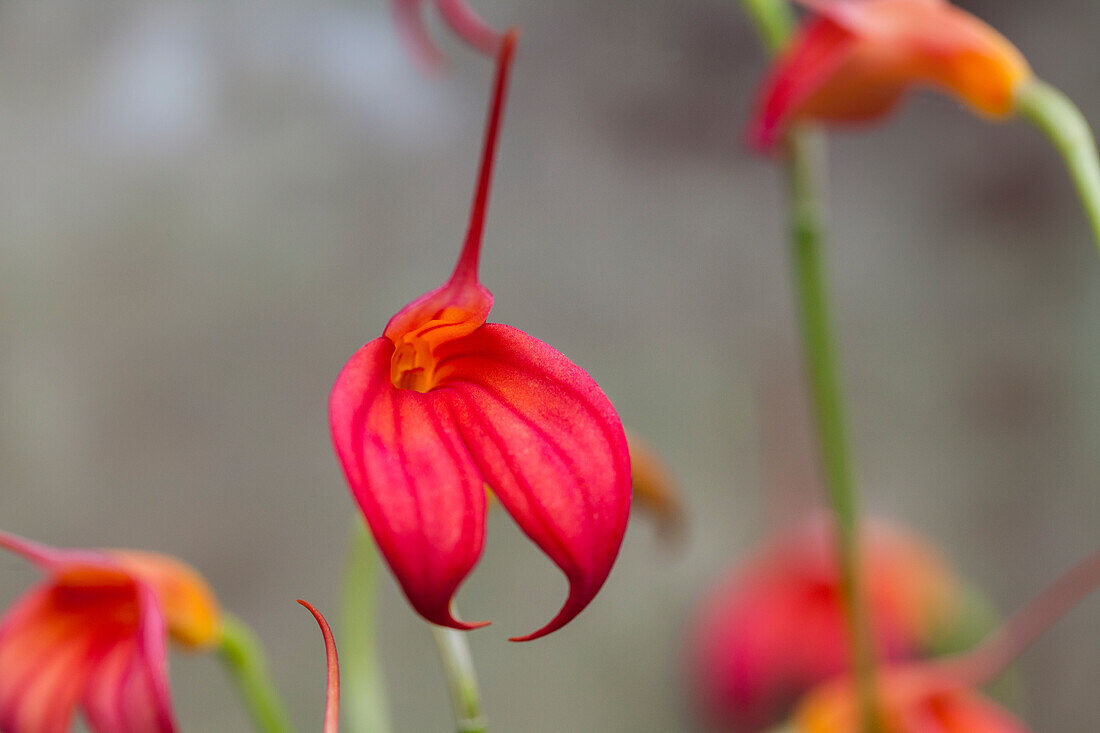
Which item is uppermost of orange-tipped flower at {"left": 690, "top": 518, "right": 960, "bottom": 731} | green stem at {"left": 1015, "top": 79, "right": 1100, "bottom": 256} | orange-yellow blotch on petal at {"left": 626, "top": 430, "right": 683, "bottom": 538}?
green stem at {"left": 1015, "top": 79, "right": 1100, "bottom": 256}

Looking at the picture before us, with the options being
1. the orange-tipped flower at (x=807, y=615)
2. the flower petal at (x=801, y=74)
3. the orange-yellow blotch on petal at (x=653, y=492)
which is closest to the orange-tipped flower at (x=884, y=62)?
the flower petal at (x=801, y=74)

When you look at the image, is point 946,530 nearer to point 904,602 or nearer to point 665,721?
point 665,721

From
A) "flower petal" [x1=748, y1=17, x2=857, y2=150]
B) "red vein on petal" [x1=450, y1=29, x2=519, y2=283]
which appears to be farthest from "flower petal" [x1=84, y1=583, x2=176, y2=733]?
"flower petal" [x1=748, y1=17, x2=857, y2=150]

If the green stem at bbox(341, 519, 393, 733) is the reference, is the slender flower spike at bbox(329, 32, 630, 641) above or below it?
above

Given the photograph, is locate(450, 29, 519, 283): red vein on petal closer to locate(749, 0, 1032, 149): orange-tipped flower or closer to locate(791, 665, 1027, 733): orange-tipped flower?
locate(749, 0, 1032, 149): orange-tipped flower

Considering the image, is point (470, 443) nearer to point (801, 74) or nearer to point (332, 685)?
point (332, 685)

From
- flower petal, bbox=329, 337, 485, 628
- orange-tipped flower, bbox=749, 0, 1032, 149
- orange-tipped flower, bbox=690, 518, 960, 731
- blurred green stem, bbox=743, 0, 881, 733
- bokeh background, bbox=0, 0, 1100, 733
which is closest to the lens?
flower petal, bbox=329, 337, 485, 628

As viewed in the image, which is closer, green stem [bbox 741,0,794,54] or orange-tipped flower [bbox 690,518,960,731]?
green stem [bbox 741,0,794,54]
